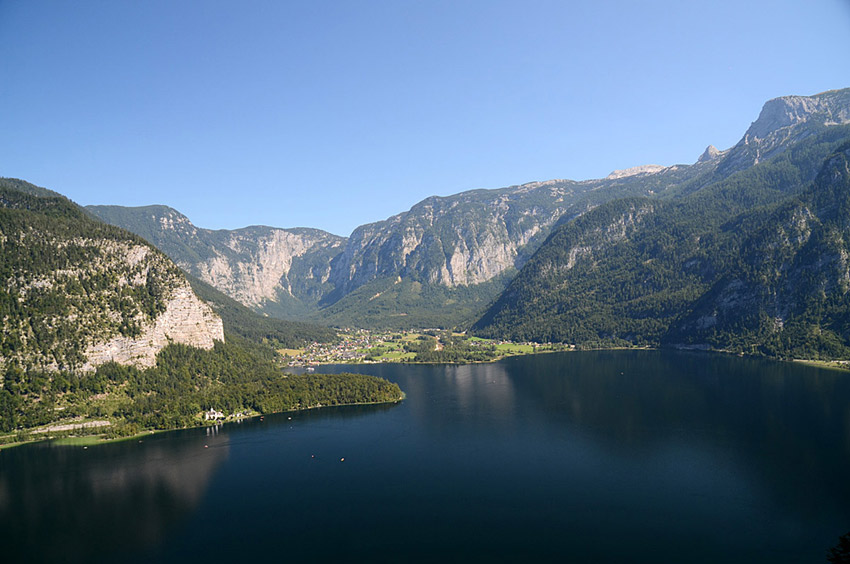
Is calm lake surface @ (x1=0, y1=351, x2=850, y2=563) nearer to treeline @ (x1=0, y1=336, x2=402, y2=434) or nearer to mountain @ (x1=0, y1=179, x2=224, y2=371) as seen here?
treeline @ (x1=0, y1=336, x2=402, y2=434)

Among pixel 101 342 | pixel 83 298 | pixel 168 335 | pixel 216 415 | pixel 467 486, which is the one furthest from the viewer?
pixel 168 335

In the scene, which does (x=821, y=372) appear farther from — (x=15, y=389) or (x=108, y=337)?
(x=15, y=389)

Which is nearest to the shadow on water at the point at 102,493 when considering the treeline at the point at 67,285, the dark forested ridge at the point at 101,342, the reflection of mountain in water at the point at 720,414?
the dark forested ridge at the point at 101,342

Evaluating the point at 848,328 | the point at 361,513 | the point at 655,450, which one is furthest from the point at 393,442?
the point at 848,328

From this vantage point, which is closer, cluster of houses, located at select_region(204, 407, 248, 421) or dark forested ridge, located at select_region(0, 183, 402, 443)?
dark forested ridge, located at select_region(0, 183, 402, 443)

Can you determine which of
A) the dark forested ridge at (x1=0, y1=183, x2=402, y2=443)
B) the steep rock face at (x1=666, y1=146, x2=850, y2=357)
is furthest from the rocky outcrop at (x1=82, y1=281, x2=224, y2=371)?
the steep rock face at (x1=666, y1=146, x2=850, y2=357)

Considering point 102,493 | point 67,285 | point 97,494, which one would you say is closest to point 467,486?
point 102,493

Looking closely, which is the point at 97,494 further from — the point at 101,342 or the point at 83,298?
the point at 83,298

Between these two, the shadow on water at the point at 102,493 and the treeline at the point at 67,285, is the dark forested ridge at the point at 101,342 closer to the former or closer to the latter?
the treeline at the point at 67,285
